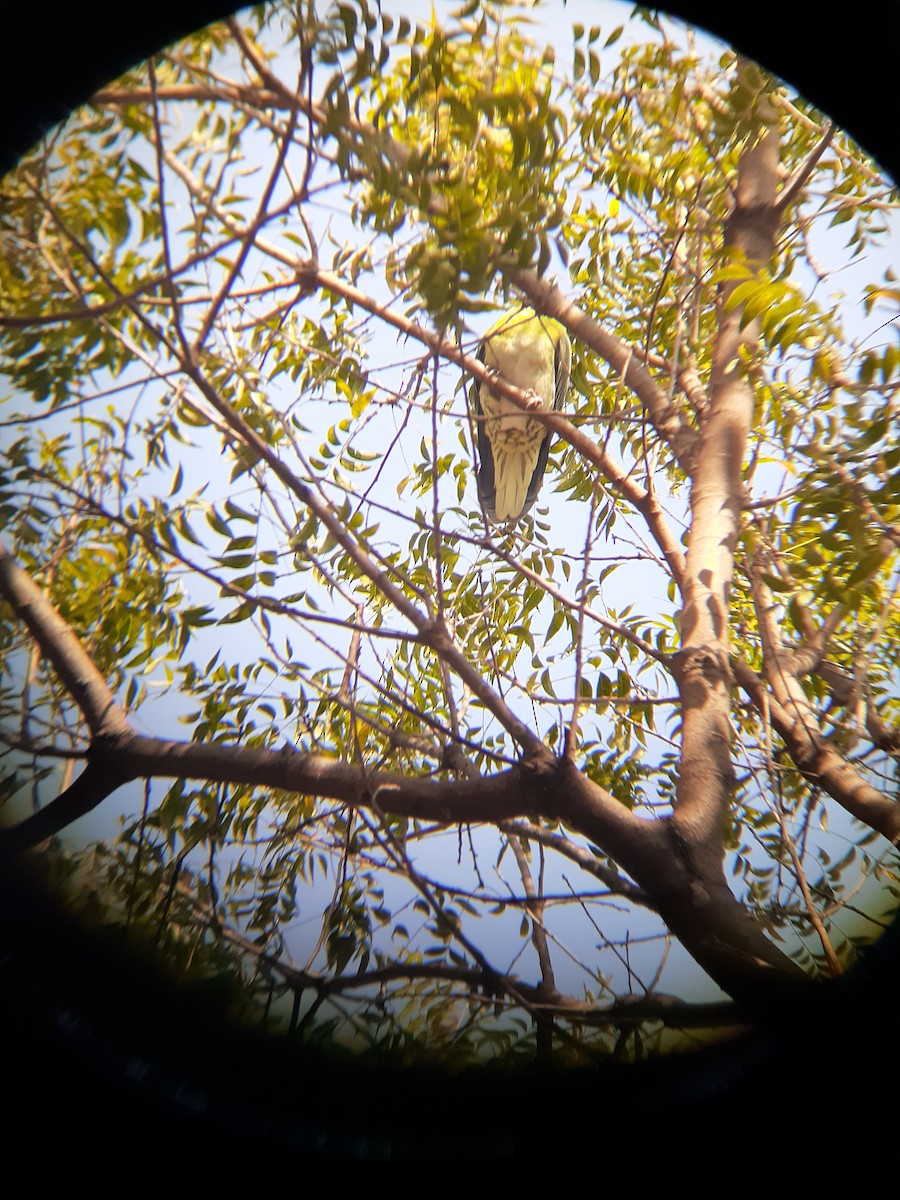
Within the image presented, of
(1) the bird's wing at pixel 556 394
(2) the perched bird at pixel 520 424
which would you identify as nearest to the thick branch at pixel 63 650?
(2) the perched bird at pixel 520 424

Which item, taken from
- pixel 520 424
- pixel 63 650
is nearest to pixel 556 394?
pixel 520 424

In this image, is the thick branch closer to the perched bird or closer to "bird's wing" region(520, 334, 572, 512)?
the perched bird

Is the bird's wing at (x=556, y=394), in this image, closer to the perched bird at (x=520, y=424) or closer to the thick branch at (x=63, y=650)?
the perched bird at (x=520, y=424)

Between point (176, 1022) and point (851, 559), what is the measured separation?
0.87 meters

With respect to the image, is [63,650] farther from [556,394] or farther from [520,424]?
[556,394]

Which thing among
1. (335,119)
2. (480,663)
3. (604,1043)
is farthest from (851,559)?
(335,119)

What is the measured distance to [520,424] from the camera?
162cm

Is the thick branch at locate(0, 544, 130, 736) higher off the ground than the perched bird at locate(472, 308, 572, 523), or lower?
lower

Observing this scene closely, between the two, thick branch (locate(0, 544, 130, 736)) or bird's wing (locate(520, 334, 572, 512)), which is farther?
bird's wing (locate(520, 334, 572, 512))

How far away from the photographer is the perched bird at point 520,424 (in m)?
1.48

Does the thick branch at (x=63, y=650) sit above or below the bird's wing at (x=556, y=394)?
below

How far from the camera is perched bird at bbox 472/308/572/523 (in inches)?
58.4

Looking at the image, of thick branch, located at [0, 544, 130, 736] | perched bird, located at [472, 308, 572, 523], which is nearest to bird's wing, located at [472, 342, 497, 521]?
perched bird, located at [472, 308, 572, 523]

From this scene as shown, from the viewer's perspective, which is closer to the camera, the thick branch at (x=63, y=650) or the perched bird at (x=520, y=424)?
the thick branch at (x=63, y=650)
